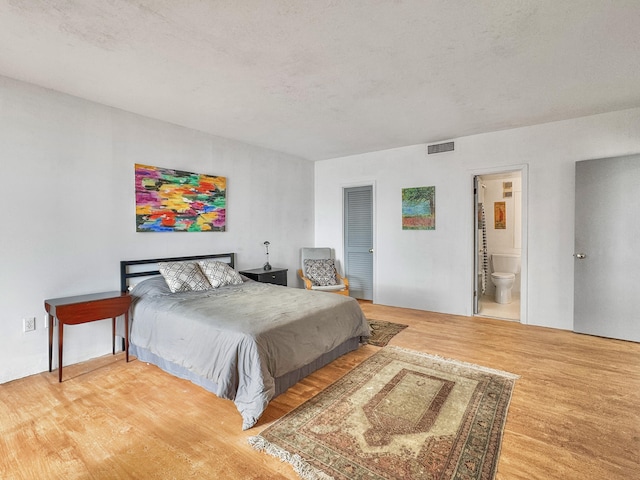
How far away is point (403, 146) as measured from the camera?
5180 millimetres

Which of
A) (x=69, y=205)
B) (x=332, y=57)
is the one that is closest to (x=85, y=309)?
(x=69, y=205)

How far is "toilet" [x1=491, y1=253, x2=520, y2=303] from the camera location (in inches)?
214

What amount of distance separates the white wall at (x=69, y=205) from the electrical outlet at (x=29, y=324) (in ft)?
0.10

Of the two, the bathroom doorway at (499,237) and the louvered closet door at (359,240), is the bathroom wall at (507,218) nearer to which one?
the bathroom doorway at (499,237)

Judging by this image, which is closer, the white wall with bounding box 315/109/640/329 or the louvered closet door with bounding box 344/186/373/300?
the white wall with bounding box 315/109/640/329

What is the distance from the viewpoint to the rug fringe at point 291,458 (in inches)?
65.2

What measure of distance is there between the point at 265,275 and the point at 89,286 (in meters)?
2.12

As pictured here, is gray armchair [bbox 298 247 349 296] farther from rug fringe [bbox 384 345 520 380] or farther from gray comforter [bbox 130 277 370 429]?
rug fringe [bbox 384 345 520 380]

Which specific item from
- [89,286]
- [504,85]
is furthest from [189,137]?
[504,85]

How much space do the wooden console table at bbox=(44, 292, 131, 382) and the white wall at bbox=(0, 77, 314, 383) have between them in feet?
0.72

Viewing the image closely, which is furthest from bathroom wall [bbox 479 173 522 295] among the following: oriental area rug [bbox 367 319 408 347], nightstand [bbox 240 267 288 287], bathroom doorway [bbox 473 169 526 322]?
nightstand [bbox 240 267 288 287]

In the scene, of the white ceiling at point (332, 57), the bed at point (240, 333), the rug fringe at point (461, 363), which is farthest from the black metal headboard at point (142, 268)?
the rug fringe at point (461, 363)

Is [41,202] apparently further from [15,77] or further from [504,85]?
[504,85]

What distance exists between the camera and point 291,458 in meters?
1.77
